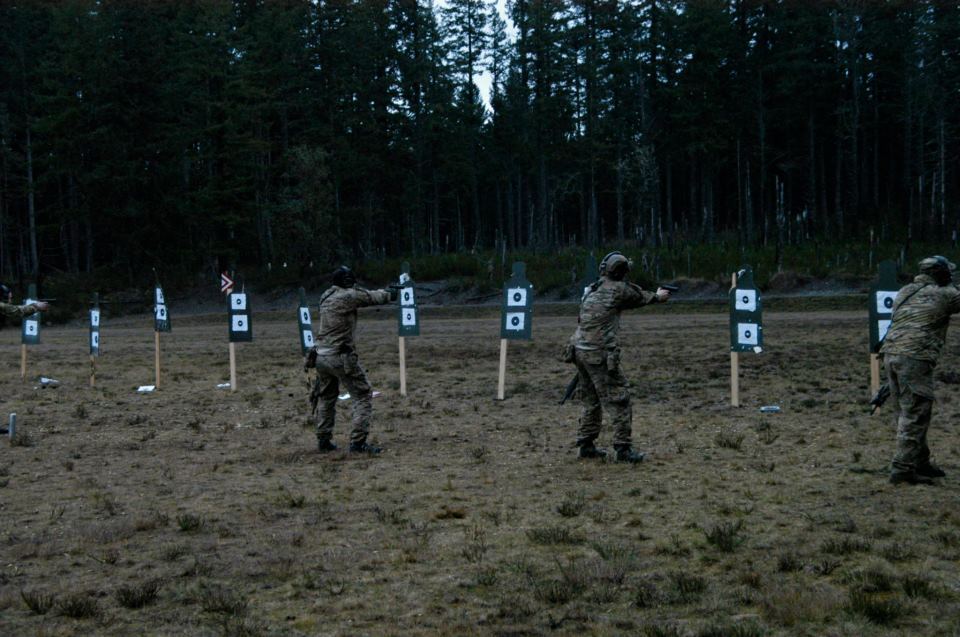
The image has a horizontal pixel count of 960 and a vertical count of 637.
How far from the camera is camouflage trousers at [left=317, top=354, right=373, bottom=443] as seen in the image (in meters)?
12.4

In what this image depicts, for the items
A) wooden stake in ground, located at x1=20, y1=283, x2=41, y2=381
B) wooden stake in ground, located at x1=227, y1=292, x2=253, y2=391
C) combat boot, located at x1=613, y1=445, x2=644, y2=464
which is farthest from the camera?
wooden stake in ground, located at x1=20, y1=283, x2=41, y2=381

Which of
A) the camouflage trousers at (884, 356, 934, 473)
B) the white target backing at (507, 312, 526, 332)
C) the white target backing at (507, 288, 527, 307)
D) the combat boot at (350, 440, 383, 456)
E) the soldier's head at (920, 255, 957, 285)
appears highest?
the soldier's head at (920, 255, 957, 285)

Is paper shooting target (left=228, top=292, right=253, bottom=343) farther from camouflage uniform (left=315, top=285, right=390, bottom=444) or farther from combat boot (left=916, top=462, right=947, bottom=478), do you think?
combat boot (left=916, top=462, right=947, bottom=478)

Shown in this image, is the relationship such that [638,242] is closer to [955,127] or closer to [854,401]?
[955,127]

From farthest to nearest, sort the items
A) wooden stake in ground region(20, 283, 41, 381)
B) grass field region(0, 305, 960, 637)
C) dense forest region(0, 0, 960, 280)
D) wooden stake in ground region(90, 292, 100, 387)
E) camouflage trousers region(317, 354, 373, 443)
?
dense forest region(0, 0, 960, 280) < wooden stake in ground region(20, 283, 41, 381) < wooden stake in ground region(90, 292, 100, 387) < camouflage trousers region(317, 354, 373, 443) < grass field region(0, 305, 960, 637)

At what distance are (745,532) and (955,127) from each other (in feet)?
182

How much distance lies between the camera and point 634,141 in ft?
180

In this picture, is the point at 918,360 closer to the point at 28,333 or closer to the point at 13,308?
the point at 13,308

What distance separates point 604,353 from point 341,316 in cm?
355

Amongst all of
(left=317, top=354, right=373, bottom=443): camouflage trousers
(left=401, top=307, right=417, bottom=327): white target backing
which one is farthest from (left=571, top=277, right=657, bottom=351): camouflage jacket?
(left=401, top=307, right=417, bottom=327): white target backing

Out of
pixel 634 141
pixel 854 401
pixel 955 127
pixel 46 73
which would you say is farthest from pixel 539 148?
pixel 854 401

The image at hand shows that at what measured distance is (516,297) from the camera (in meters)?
18.5

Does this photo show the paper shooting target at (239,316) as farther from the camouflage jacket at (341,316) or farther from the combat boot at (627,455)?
the combat boot at (627,455)

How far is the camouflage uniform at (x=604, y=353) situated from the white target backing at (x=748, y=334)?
554 centimetres
